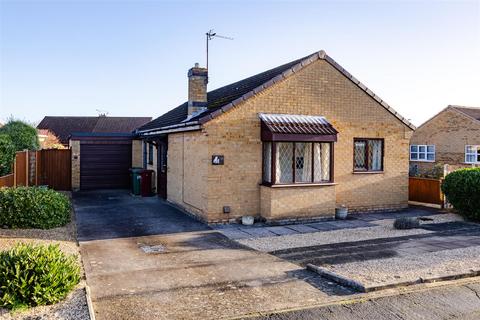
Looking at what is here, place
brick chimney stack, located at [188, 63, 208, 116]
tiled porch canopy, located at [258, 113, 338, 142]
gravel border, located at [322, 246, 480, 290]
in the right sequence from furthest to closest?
brick chimney stack, located at [188, 63, 208, 116] → tiled porch canopy, located at [258, 113, 338, 142] → gravel border, located at [322, 246, 480, 290]

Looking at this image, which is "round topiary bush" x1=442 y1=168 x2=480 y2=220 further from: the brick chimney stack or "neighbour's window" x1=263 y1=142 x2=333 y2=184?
the brick chimney stack

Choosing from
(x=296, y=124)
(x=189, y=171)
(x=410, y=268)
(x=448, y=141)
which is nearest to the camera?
(x=410, y=268)

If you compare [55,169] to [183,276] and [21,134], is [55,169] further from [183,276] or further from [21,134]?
[183,276]

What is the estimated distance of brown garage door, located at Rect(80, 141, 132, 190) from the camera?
804 inches

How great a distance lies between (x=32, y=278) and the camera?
580 centimetres

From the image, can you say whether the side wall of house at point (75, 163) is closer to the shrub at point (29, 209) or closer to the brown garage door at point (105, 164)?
the brown garage door at point (105, 164)

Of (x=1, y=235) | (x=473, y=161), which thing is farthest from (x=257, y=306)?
(x=473, y=161)

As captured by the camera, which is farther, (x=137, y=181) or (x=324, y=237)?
(x=137, y=181)

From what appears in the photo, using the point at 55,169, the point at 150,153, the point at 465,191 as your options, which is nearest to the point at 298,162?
the point at 465,191

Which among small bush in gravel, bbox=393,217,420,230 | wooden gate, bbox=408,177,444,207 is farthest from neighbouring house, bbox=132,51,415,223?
small bush in gravel, bbox=393,217,420,230

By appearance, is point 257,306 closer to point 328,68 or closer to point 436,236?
point 436,236

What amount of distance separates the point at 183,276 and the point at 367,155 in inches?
375

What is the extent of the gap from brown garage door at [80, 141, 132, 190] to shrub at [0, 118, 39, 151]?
7.40 ft

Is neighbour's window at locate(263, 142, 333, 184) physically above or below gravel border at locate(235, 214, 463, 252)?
above
